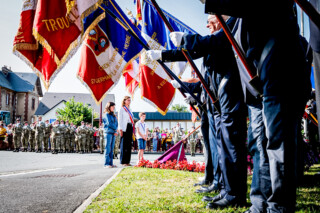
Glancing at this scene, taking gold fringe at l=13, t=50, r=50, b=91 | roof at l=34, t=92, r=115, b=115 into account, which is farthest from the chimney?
gold fringe at l=13, t=50, r=50, b=91

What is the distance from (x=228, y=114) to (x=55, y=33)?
340cm

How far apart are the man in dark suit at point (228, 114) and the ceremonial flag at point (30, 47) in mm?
2723

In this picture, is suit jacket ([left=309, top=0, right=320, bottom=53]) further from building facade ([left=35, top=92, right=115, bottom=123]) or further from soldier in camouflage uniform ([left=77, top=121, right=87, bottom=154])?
building facade ([left=35, top=92, right=115, bottom=123])

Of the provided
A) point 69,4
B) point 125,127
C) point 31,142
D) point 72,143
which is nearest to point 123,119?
point 125,127

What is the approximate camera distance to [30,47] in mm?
4422

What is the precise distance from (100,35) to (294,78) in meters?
5.04

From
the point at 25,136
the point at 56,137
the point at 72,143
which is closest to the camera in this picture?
the point at 56,137

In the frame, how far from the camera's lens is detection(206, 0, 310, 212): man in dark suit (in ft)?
5.42

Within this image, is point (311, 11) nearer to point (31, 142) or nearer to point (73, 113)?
point (31, 142)

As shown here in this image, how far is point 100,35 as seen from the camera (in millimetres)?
5844

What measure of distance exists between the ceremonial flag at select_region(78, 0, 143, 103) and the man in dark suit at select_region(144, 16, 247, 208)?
3.07 metres

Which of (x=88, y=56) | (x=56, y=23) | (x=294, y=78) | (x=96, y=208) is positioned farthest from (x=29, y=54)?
(x=294, y=78)

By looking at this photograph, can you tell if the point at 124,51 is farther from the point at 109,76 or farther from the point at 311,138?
the point at 311,138

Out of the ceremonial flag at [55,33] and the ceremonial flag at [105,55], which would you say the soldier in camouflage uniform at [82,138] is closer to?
the ceremonial flag at [105,55]
